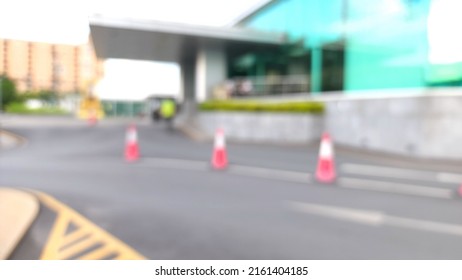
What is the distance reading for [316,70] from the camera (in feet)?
44.6

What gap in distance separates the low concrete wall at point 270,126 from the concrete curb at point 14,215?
899 cm


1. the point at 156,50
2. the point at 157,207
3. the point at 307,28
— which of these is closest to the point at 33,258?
the point at 157,207

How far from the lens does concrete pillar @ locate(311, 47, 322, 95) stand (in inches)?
525

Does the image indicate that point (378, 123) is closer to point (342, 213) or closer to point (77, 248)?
point (342, 213)

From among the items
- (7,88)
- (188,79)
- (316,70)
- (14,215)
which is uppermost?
(188,79)

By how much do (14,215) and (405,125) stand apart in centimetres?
927

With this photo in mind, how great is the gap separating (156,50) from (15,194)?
16464 mm

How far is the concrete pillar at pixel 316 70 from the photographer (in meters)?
13.3

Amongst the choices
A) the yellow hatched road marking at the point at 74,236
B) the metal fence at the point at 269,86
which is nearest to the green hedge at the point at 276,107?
the metal fence at the point at 269,86

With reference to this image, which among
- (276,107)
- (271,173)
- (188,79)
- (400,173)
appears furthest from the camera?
(188,79)

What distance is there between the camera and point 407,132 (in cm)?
884

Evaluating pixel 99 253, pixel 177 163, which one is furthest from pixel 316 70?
pixel 99 253

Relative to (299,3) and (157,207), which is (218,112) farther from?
(157,207)

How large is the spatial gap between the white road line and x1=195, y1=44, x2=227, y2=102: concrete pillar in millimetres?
11654
